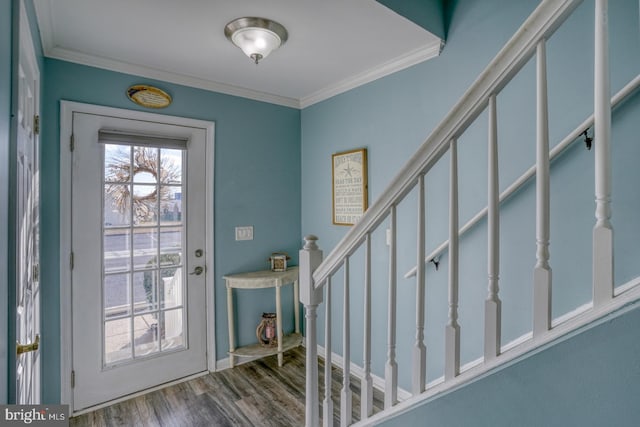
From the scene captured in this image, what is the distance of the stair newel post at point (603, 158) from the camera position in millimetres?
659

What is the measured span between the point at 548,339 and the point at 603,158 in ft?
1.33

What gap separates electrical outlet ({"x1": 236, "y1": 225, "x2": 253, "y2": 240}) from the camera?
2.82 m

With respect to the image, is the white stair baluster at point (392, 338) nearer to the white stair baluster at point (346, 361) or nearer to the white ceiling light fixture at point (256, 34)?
the white stair baluster at point (346, 361)

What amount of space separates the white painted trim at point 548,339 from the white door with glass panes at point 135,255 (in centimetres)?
203

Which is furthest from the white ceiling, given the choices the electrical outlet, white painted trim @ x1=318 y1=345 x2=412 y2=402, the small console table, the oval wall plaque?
white painted trim @ x1=318 y1=345 x2=412 y2=402

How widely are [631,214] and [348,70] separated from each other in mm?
1852

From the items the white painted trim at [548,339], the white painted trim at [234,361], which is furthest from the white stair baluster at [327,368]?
the white painted trim at [234,361]

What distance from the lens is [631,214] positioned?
4.25 feet

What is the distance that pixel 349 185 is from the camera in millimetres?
2641

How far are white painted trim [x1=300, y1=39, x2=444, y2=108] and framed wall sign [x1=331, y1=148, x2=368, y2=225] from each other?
52 cm

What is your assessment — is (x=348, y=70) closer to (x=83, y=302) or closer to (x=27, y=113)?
(x=27, y=113)

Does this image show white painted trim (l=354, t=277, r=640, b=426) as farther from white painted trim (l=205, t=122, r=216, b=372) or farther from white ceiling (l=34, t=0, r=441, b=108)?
white painted trim (l=205, t=122, r=216, b=372)

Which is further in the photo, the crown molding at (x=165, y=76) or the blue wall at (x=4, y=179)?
the crown molding at (x=165, y=76)

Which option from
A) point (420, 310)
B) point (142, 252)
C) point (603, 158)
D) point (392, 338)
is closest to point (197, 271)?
point (142, 252)
